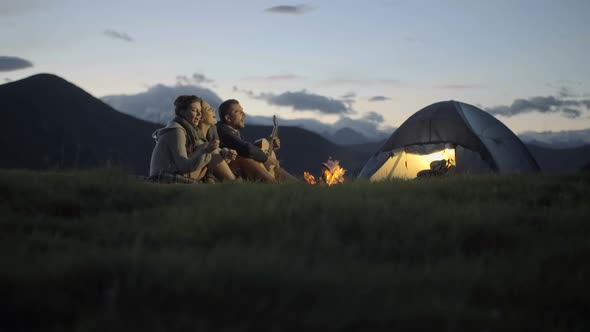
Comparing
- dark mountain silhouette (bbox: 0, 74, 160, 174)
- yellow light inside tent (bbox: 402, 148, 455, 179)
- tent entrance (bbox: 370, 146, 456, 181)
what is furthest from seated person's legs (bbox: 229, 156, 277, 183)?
dark mountain silhouette (bbox: 0, 74, 160, 174)

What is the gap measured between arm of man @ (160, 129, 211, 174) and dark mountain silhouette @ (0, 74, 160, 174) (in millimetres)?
41617

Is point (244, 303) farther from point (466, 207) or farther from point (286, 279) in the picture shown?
point (466, 207)

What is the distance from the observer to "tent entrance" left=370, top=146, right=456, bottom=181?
13.6 m

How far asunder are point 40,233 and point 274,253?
1859 mm

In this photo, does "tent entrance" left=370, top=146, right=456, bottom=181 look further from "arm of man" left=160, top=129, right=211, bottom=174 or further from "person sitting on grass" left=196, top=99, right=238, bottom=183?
"arm of man" left=160, top=129, right=211, bottom=174

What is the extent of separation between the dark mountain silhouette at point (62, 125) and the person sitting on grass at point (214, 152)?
40979 mm

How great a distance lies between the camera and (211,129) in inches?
348

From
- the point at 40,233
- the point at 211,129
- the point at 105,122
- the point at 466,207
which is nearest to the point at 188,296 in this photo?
the point at 40,233

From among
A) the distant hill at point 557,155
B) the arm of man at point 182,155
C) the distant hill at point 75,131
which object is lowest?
the arm of man at point 182,155

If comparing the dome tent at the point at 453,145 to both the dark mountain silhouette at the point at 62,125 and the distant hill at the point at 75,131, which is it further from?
the dark mountain silhouette at the point at 62,125

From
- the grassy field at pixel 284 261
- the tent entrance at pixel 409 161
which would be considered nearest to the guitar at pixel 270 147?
the grassy field at pixel 284 261

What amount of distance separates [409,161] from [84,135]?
54383 millimetres

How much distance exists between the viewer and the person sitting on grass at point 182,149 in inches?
305

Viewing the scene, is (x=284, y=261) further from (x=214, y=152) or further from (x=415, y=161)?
(x=415, y=161)
